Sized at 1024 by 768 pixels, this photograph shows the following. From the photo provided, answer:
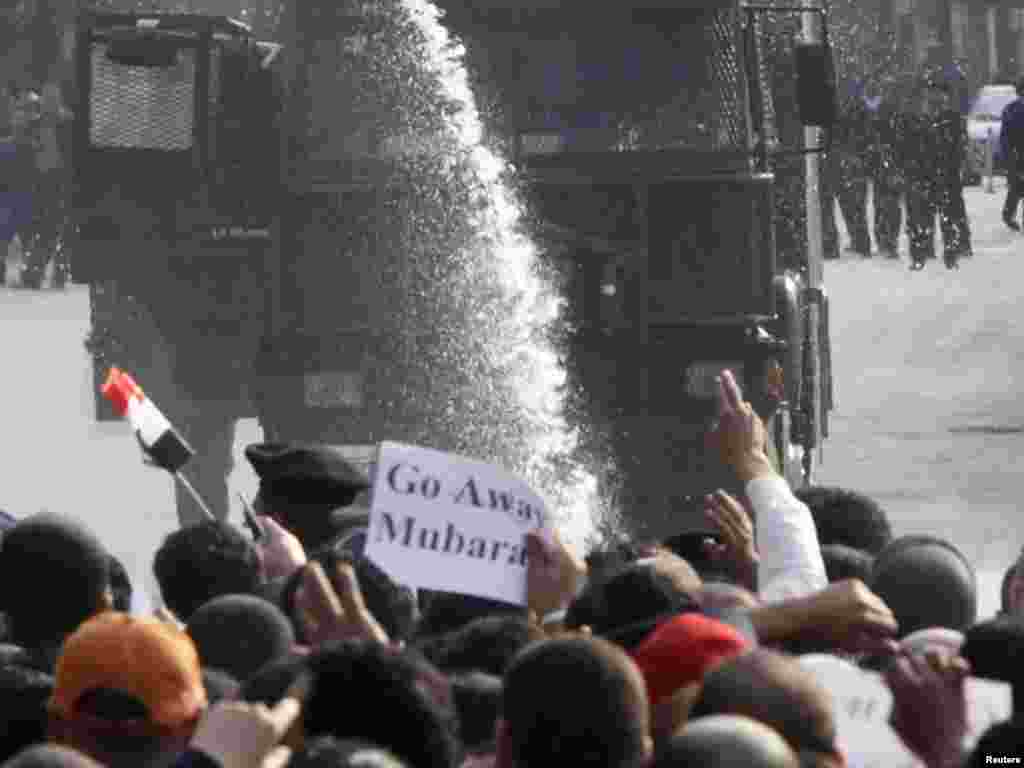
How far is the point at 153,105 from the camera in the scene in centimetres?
1483

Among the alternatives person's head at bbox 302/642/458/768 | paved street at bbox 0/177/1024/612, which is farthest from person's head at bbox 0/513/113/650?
paved street at bbox 0/177/1024/612

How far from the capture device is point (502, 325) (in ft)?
46.6

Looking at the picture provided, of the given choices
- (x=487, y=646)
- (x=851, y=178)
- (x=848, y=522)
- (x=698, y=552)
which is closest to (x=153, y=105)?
(x=848, y=522)

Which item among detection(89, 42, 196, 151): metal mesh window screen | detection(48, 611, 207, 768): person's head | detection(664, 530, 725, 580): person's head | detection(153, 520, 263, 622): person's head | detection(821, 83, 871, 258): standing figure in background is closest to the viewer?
detection(48, 611, 207, 768): person's head

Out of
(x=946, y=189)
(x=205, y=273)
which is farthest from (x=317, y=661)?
(x=946, y=189)

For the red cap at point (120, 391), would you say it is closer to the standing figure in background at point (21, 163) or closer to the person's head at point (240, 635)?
the person's head at point (240, 635)

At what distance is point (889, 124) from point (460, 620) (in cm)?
3144

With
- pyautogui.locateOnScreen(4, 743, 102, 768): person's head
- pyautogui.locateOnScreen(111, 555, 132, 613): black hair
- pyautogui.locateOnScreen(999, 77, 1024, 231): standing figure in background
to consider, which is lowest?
pyautogui.locateOnScreen(999, 77, 1024, 231): standing figure in background

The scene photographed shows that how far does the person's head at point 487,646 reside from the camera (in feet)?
21.2

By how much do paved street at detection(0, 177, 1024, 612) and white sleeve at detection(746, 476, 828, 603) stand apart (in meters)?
5.81

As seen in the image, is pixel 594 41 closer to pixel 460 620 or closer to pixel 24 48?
pixel 460 620

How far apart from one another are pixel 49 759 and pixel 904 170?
32858 millimetres

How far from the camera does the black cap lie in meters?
8.79

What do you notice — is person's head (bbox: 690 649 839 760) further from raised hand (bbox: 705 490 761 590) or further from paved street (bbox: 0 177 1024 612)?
paved street (bbox: 0 177 1024 612)
